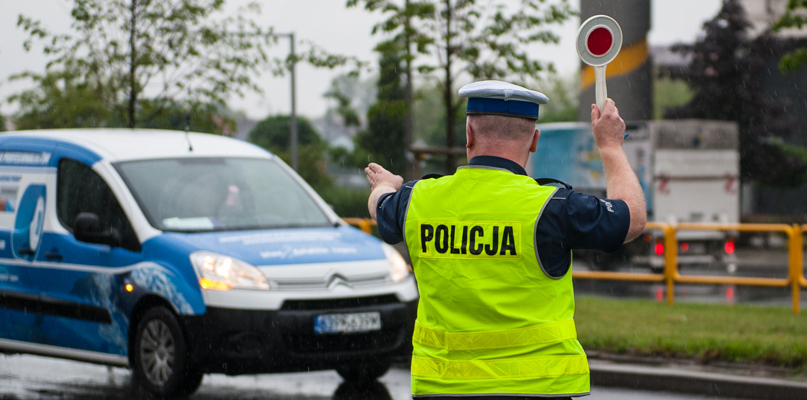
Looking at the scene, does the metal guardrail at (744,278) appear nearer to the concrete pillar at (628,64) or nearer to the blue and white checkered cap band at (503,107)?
the concrete pillar at (628,64)

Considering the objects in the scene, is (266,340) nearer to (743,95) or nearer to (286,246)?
(286,246)

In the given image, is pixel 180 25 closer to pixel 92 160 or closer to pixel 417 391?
pixel 92 160

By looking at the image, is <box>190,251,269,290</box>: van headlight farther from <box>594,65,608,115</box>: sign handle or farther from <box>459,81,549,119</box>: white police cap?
<box>594,65,608,115</box>: sign handle

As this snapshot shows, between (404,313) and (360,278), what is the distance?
15.0 inches

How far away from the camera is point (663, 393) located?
6750mm

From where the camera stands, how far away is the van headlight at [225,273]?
6.05m

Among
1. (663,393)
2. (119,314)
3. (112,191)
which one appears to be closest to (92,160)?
(112,191)

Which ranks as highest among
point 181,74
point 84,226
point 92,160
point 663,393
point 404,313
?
point 181,74

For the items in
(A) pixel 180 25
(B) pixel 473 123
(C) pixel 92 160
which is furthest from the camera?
(A) pixel 180 25

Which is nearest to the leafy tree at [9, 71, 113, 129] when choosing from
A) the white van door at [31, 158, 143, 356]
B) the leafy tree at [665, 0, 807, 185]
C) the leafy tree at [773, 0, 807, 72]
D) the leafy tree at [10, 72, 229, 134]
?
the leafy tree at [10, 72, 229, 134]

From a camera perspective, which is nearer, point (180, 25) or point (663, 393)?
point (663, 393)

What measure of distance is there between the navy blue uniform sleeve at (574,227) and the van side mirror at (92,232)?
14.5 ft

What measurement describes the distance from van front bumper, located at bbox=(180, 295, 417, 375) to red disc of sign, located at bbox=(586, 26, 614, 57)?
3590mm

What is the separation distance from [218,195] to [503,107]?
15.0 ft
